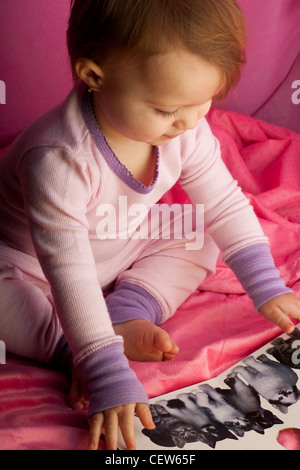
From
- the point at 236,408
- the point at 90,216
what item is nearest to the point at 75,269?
the point at 90,216

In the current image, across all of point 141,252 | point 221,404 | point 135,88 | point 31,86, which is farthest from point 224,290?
point 31,86

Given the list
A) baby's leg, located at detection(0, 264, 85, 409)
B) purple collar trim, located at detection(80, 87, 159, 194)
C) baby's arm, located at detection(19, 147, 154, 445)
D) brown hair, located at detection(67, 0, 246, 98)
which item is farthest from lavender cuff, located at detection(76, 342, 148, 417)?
brown hair, located at detection(67, 0, 246, 98)

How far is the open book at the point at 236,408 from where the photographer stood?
2.08 ft

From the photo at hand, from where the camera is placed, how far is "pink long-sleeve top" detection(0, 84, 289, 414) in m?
0.65

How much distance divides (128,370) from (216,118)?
0.73 metres

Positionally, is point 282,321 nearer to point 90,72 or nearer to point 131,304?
point 131,304

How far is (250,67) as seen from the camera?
1.35 m

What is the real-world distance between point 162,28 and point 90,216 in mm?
270

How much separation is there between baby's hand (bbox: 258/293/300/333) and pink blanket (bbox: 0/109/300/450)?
0.03 m

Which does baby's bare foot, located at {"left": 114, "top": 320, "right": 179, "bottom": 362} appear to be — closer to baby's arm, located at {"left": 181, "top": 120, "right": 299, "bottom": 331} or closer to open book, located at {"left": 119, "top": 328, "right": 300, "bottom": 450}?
open book, located at {"left": 119, "top": 328, "right": 300, "bottom": 450}

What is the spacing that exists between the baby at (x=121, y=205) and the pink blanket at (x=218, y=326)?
0.03 meters

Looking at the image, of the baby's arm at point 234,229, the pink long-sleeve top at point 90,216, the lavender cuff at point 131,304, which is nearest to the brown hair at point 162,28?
the pink long-sleeve top at point 90,216

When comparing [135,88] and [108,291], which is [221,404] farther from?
[135,88]

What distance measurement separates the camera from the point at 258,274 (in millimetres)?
798
